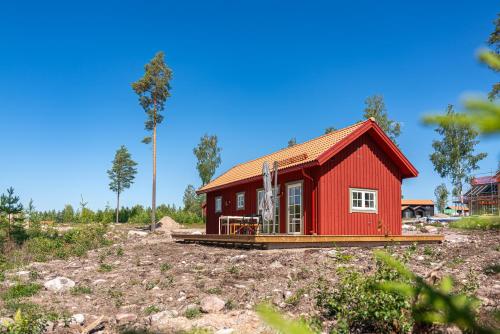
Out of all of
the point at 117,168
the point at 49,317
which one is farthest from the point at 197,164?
the point at 49,317

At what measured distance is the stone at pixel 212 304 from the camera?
698 cm

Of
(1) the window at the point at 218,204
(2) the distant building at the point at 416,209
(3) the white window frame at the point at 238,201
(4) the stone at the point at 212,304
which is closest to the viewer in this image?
(4) the stone at the point at 212,304

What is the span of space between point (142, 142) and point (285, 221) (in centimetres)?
1876

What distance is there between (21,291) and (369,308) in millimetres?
6751

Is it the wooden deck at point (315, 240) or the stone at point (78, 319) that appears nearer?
the stone at point (78, 319)

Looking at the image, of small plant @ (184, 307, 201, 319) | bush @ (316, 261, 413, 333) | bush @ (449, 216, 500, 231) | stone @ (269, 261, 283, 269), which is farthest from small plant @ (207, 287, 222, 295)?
bush @ (449, 216, 500, 231)

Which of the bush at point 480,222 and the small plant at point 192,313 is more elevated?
the bush at point 480,222

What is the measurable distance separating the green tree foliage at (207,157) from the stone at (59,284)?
3966cm

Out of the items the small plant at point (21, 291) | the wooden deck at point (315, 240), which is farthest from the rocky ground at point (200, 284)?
the wooden deck at point (315, 240)

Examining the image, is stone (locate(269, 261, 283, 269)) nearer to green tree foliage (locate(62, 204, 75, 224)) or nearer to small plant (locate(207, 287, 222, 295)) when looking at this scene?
small plant (locate(207, 287, 222, 295))

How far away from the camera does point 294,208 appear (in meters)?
17.1

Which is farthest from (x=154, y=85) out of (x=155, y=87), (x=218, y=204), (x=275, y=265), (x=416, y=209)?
(x=416, y=209)

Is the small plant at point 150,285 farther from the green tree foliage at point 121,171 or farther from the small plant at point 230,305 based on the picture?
the green tree foliage at point 121,171

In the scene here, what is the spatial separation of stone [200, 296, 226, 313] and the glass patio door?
375 inches
